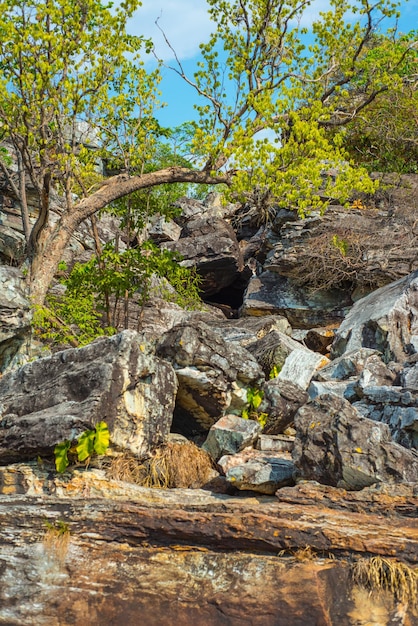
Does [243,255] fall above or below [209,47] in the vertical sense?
below

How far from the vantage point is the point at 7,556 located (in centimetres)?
633

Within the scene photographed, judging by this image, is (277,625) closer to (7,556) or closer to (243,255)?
(7,556)

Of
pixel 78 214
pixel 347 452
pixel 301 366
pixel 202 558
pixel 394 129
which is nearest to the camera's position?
pixel 202 558

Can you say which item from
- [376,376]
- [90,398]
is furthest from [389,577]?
[376,376]

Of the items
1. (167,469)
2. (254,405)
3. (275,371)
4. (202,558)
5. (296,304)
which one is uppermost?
(296,304)

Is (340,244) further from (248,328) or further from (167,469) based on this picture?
(167,469)

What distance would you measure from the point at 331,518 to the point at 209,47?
14.7 metres

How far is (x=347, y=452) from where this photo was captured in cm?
741

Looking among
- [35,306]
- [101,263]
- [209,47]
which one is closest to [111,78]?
[209,47]

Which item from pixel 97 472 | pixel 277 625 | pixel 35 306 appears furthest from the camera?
pixel 35 306

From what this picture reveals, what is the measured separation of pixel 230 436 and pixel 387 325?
688 cm

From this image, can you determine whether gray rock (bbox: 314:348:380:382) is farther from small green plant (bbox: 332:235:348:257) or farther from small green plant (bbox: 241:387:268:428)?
small green plant (bbox: 332:235:348:257)

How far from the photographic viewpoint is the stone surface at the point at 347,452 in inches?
285

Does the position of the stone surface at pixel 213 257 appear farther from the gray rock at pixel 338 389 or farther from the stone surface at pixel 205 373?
the stone surface at pixel 205 373
